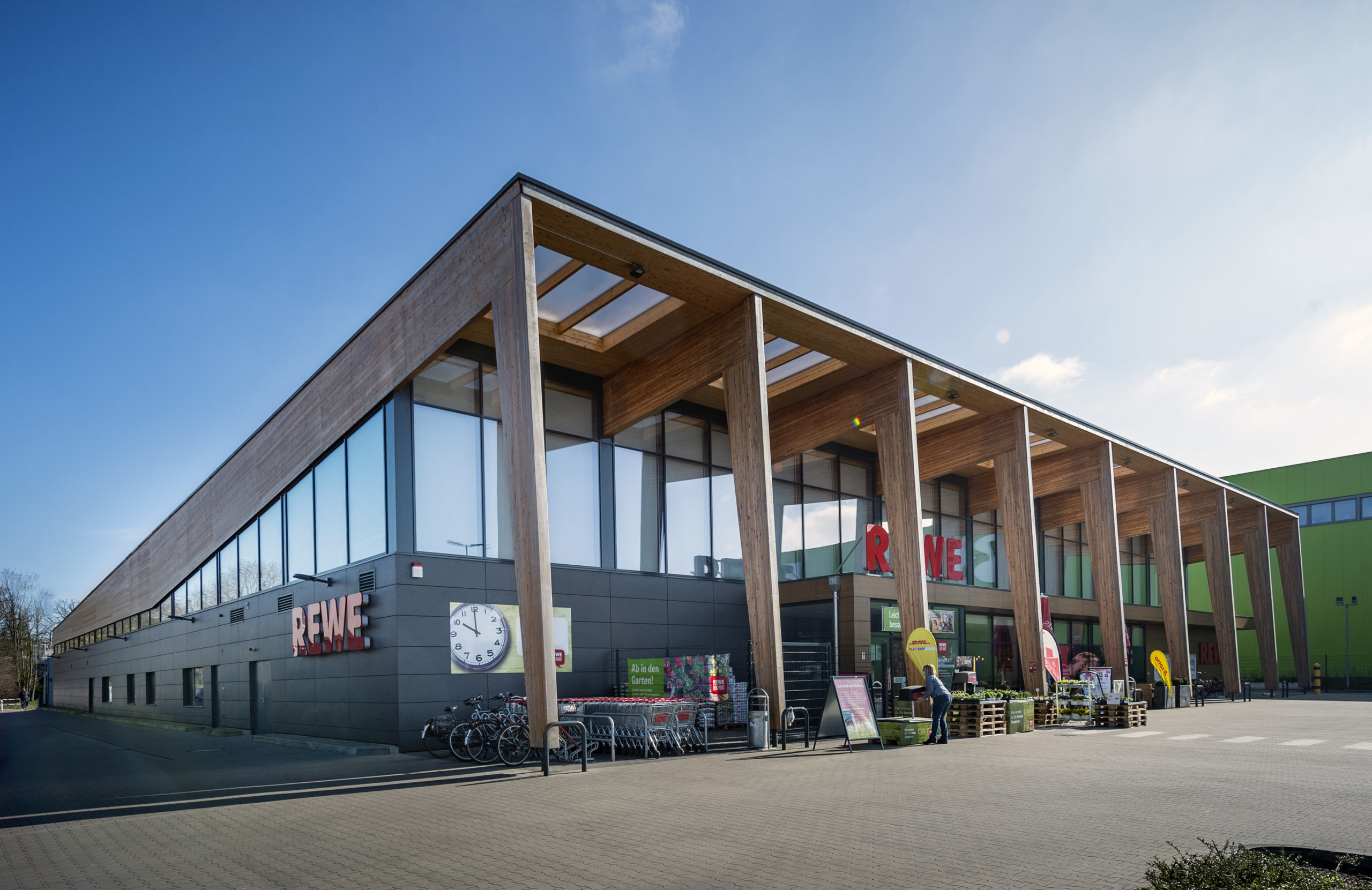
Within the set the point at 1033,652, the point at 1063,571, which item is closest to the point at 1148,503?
the point at 1063,571

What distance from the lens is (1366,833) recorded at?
7.93 metres

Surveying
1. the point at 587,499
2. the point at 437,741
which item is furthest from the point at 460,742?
the point at 587,499

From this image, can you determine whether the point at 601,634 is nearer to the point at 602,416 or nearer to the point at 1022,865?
the point at 602,416

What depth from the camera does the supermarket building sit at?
1750cm

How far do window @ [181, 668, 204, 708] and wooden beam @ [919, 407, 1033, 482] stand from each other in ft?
79.1

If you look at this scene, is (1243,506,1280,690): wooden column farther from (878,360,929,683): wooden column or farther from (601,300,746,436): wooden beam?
(601,300,746,436): wooden beam

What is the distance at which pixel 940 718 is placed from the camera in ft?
58.0

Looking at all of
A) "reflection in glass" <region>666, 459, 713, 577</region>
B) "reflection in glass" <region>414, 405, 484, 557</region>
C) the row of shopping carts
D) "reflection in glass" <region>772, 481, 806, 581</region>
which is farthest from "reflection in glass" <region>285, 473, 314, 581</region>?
"reflection in glass" <region>772, 481, 806, 581</region>

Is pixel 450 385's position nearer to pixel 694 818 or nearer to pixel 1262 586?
pixel 694 818

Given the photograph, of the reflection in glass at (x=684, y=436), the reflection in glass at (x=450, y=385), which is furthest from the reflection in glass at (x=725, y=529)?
the reflection in glass at (x=450, y=385)

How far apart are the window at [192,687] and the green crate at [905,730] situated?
22711 mm

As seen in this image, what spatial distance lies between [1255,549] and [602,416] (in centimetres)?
3503

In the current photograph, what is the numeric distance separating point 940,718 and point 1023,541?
31.2ft

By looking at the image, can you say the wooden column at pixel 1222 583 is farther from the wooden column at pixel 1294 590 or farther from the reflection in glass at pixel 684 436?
the reflection in glass at pixel 684 436
